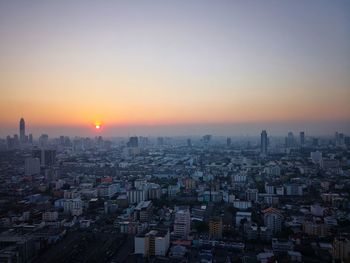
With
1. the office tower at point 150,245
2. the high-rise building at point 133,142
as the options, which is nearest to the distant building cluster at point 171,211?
the office tower at point 150,245

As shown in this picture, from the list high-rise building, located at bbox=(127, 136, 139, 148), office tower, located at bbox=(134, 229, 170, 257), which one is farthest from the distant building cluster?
high-rise building, located at bbox=(127, 136, 139, 148)

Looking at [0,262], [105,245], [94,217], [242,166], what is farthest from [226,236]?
[242,166]

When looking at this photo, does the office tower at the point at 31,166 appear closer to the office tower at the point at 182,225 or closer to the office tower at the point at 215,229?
the office tower at the point at 182,225

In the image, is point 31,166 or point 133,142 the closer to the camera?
point 31,166

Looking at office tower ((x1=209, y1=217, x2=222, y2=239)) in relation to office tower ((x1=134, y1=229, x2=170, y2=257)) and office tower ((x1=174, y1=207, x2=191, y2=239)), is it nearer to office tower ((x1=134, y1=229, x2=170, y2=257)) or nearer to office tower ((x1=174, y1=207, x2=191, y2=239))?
office tower ((x1=174, y1=207, x2=191, y2=239))

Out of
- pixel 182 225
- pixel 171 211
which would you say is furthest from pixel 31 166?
pixel 182 225

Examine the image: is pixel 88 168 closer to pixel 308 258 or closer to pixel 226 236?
pixel 226 236

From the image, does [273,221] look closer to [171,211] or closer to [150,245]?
[171,211]

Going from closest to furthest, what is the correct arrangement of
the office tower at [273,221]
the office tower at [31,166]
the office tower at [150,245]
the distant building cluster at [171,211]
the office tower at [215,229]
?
the distant building cluster at [171,211]
the office tower at [150,245]
the office tower at [215,229]
the office tower at [273,221]
the office tower at [31,166]
